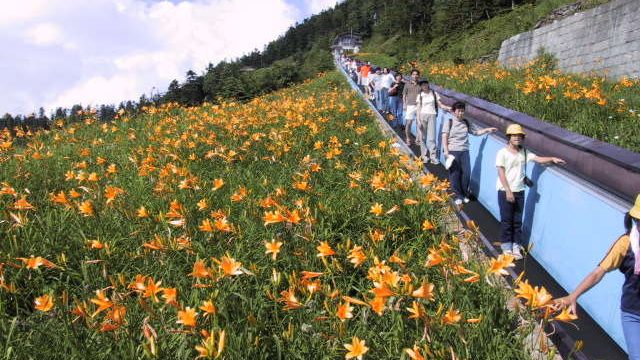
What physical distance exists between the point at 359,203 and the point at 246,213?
119 cm

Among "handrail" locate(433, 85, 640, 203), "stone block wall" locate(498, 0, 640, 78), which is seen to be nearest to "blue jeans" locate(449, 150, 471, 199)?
"handrail" locate(433, 85, 640, 203)

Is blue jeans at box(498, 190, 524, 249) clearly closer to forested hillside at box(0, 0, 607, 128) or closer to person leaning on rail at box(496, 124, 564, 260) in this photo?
person leaning on rail at box(496, 124, 564, 260)

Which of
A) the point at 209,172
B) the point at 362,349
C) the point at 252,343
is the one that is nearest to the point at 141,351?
the point at 252,343

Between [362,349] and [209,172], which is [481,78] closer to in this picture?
[209,172]

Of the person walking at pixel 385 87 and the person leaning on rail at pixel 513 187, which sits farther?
the person walking at pixel 385 87

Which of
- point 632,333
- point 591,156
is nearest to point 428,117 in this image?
point 591,156

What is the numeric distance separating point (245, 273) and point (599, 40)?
574 inches

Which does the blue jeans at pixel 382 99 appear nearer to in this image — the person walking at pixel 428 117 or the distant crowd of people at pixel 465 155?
the distant crowd of people at pixel 465 155

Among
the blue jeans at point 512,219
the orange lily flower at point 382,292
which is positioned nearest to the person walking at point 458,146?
the blue jeans at point 512,219

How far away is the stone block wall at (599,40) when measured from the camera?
1164cm

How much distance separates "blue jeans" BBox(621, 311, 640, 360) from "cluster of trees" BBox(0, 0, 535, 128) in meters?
10.4

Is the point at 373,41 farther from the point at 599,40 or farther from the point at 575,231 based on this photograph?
the point at 575,231

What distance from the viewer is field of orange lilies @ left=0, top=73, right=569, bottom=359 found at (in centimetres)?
235

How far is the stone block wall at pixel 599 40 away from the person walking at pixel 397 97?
5.94 meters
